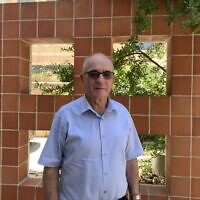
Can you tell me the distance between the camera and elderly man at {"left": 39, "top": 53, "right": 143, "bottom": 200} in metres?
1.49

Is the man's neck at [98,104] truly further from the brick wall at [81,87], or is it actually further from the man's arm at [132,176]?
the brick wall at [81,87]

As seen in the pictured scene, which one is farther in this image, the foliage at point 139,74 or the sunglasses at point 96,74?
the foliage at point 139,74

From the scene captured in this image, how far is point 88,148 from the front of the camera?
4.85 ft

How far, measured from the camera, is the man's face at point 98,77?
1.51 metres

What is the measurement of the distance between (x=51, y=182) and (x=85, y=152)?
0.22 metres

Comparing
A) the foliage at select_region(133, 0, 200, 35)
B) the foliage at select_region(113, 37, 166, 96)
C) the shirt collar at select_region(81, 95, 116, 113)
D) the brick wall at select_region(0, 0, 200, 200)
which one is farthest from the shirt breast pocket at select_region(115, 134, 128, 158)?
the foliage at select_region(113, 37, 166, 96)

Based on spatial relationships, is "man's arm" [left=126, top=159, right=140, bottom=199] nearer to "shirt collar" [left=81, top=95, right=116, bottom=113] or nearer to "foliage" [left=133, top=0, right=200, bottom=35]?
"shirt collar" [left=81, top=95, right=116, bottom=113]

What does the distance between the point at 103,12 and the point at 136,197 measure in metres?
1.48

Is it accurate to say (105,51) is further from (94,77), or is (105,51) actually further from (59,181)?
(59,181)

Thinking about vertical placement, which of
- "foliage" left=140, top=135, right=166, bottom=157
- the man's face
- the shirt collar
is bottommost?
"foliage" left=140, top=135, right=166, bottom=157

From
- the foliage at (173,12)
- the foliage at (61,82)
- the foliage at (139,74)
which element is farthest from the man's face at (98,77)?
the foliage at (61,82)

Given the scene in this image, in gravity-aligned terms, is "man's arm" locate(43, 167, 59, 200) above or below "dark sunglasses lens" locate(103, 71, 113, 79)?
below

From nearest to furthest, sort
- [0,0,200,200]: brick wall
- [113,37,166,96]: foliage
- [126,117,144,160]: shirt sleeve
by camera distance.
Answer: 1. [126,117,144,160]: shirt sleeve
2. [0,0,200,200]: brick wall
3. [113,37,166,96]: foliage

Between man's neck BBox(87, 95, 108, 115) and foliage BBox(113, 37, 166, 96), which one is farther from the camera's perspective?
foliage BBox(113, 37, 166, 96)
